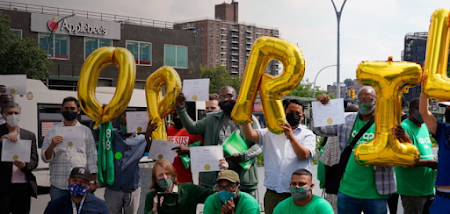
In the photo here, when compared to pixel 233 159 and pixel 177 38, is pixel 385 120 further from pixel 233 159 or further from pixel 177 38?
pixel 177 38

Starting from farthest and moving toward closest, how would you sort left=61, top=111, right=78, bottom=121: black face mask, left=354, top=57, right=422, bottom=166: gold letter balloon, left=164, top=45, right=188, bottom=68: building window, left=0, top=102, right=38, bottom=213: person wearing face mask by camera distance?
left=164, top=45, right=188, bottom=68: building window → left=0, top=102, right=38, bottom=213: person wearing face mask → left=61, top=111, right=78, bottom=121: black face mask → left=354, top=57, right=422, bottom=166: gold letter balloon

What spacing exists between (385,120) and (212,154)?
182 centimetres

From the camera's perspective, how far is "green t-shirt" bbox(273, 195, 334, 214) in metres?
5.00

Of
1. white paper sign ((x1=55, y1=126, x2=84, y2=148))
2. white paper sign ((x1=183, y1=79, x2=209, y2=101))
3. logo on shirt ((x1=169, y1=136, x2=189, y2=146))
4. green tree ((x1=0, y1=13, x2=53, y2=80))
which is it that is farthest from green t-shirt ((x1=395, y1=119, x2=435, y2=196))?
green tree ((x1=0, y1=13, x2=53, y2=80))

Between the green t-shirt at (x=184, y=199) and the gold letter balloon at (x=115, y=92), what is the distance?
1.36m

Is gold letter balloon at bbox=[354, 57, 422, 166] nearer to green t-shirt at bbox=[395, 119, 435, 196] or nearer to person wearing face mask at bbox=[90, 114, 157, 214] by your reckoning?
green t-shirt at bbox=[395, 119, 435, 196]

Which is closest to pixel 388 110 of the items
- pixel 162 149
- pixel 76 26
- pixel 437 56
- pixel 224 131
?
pixel 437 56

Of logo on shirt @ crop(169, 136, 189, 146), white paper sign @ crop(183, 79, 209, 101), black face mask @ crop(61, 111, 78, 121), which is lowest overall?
logo on shirt @ crop(169, 136, 189, 146)

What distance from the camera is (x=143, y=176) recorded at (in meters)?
13.2

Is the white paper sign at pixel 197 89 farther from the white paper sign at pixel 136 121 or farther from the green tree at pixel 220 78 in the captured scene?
the green tree at pixel 220 78

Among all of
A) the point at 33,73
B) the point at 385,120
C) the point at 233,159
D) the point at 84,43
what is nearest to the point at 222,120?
the point at 233,159

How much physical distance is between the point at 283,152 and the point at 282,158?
67mm

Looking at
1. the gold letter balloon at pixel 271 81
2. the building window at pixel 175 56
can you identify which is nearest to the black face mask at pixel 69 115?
the gold letter balloon at pixel 271 81

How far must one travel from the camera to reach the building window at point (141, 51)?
42125 mm
